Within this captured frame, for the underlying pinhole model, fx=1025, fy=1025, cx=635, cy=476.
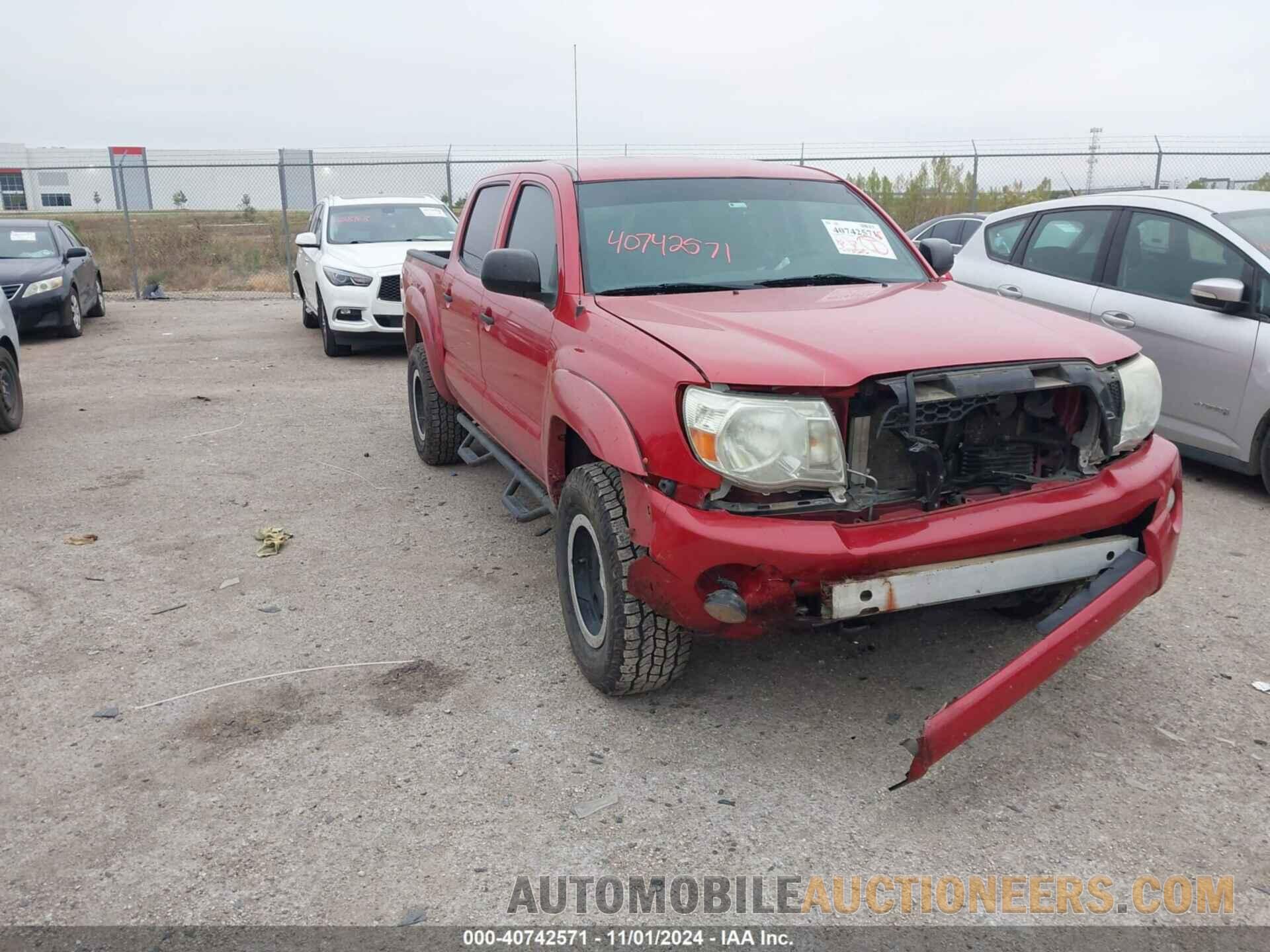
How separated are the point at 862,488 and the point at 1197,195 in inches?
186

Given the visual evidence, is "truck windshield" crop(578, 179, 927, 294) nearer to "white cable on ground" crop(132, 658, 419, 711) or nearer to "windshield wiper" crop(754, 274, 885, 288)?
"windshield wiper" crop(754, 274, 885, 288)

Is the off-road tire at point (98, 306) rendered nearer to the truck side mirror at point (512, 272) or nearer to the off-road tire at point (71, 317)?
the off-road tire at point (71, 317)

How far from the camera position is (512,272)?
396 centimetres

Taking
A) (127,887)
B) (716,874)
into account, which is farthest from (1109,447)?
(127,887)

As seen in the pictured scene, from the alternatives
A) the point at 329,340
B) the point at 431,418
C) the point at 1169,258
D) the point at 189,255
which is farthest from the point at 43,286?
the point at 189,255

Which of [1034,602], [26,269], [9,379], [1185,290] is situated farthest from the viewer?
[26,269]

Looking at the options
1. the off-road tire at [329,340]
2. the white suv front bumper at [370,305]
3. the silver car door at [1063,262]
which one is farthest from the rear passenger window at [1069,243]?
the off-road tire at [329,340]

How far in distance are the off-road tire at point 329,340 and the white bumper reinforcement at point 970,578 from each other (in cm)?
925

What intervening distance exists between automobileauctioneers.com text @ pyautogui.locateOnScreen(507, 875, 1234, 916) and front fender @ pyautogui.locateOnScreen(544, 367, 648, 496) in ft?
3.83

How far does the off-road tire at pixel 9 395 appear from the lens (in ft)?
25.6

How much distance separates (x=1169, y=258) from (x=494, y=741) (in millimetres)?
5033

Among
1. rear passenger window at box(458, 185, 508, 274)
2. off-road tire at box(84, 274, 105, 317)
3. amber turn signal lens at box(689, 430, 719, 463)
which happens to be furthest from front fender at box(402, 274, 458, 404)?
off-road tire at box(84, 274, 105, 317)

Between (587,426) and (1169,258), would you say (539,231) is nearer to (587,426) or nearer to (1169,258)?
(587,426)

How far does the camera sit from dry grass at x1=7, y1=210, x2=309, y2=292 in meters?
21.9
